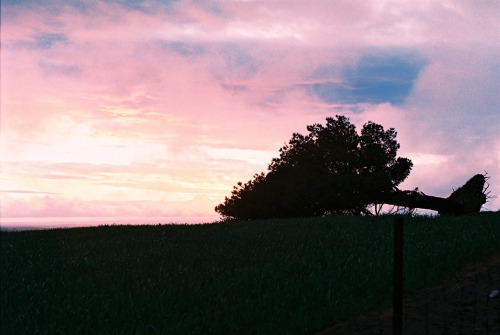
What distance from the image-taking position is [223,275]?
59.4ft

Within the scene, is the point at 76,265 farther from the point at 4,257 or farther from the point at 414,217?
the point at 414,217

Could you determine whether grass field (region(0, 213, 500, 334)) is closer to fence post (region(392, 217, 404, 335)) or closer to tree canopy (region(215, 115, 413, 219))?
fence post (region(392, 217, 404, 335))

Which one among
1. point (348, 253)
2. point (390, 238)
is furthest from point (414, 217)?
point (348, 253)

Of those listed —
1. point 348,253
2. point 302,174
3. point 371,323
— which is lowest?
point 371,323

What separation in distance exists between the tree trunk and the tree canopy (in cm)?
84

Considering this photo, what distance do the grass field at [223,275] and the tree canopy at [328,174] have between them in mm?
10699

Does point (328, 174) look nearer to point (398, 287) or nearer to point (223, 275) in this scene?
point (223, 275)

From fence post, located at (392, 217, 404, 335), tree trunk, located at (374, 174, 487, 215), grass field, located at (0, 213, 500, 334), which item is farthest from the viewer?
Answer: tree trunk, located at (374, 174, 487, 215)

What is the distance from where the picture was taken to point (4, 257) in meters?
24.3

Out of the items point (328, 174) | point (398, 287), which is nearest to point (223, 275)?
point (398, 287)

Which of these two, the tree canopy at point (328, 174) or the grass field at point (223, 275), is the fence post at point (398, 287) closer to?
the grass field at point (223, 275)

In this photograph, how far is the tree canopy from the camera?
38.8 meters

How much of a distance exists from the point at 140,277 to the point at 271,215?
25654 millimetres

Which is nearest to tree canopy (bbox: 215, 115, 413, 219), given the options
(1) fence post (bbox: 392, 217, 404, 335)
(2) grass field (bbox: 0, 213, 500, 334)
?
(2) grass field (bbox: 0, 213, 500, 334)
